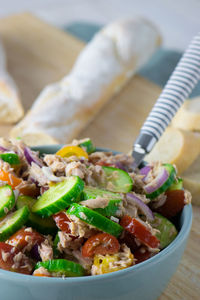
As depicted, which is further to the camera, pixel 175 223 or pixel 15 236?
pixel 175 223

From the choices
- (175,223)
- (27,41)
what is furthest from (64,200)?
(27,41)

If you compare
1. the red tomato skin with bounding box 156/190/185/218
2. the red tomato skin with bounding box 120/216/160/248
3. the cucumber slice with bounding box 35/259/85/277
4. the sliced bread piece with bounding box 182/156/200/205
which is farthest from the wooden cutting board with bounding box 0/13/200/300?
the cucumber slice with bounding box 35/259/85/277

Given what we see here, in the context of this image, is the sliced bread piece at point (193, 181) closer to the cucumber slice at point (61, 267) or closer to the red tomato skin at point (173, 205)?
the red tomato skin at point (173, 205)

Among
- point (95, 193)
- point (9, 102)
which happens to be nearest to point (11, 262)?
point (95, 193)

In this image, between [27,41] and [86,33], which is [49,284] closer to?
[27,41]

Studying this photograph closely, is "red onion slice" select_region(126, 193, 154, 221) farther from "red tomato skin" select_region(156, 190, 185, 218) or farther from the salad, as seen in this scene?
"red tomato skin" select_region(156, 190, 185, 218)

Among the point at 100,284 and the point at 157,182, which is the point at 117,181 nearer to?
the point at 157,182
